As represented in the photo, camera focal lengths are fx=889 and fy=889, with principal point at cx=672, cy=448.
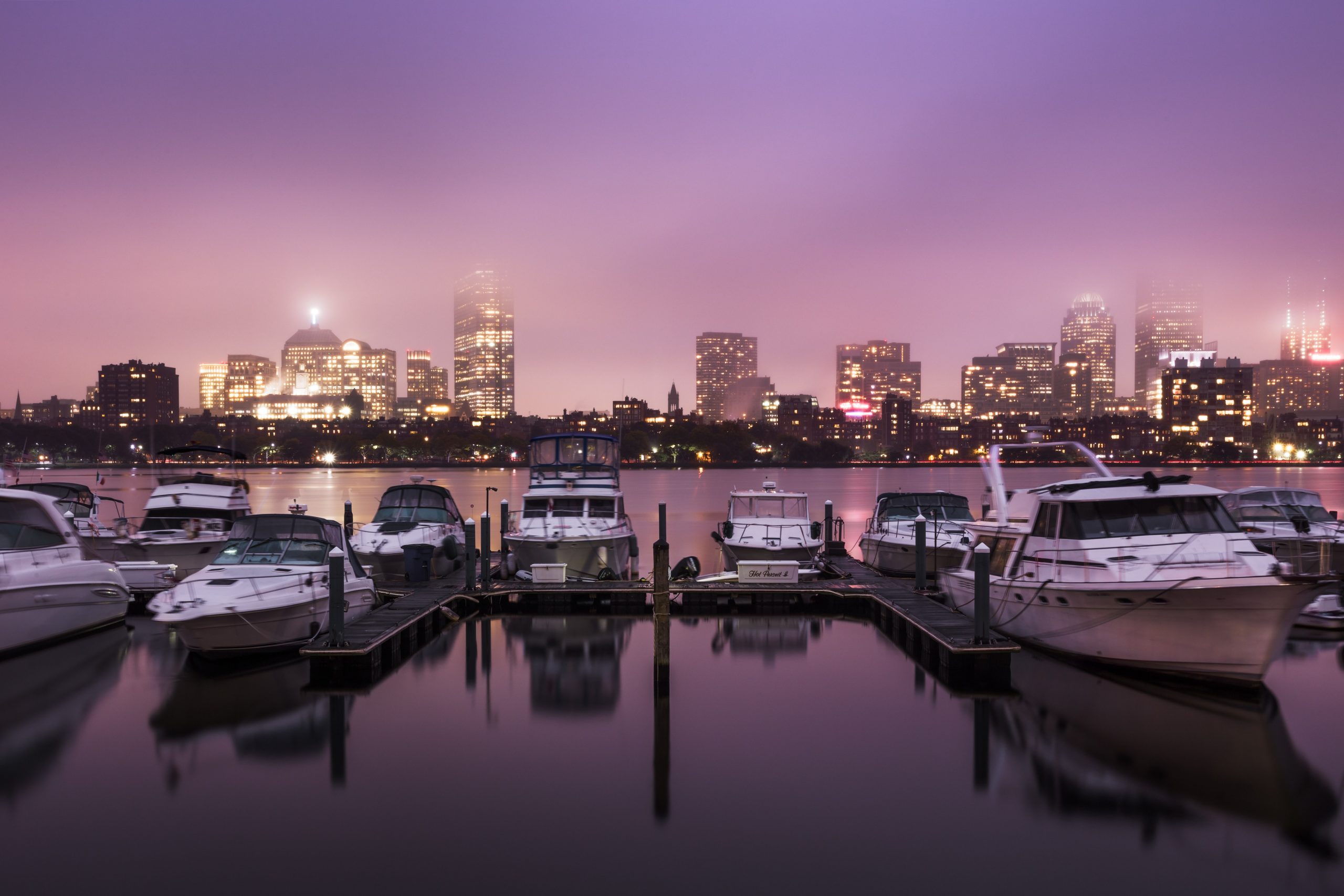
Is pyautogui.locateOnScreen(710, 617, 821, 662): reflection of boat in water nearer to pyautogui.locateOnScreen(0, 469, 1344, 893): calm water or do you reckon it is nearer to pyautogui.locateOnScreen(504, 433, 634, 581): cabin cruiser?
pyautogui.locateOnScreen(0, 469, 1344, 893): calm water

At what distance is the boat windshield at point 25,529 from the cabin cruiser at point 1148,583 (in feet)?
59.8

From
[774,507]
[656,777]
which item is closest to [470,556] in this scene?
[774,507]

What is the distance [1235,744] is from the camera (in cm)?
1310

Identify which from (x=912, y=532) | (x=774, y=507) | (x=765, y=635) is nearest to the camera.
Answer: (x=765, y=635)

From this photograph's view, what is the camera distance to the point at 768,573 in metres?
23.4

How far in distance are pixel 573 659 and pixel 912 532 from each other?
13.0 meters

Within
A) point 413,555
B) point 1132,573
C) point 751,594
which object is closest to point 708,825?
point 1132,573

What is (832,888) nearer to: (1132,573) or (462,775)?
(462,775)

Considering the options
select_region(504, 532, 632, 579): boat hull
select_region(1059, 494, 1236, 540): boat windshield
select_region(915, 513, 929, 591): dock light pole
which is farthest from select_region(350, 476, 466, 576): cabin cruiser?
select_region(1059, 494, 1236, 540): boat windshield

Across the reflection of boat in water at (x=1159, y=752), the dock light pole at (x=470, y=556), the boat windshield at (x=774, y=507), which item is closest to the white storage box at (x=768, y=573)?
the boat windshield at (x=774, y=507)

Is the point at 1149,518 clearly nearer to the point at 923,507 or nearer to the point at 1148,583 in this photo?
the point at 1148,583

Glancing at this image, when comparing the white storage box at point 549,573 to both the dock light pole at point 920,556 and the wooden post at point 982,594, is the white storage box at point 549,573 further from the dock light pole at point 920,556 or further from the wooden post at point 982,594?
the wooden post at point 982,594

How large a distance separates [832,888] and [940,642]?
828 centimetres

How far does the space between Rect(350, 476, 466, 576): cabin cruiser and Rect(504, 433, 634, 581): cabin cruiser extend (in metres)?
1.82
